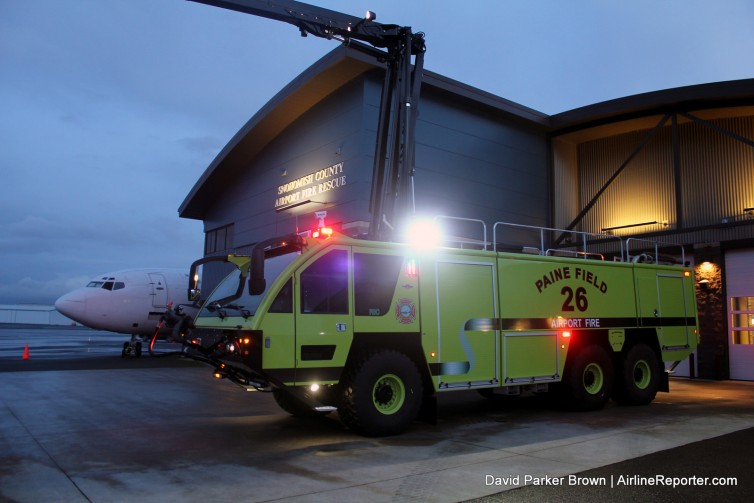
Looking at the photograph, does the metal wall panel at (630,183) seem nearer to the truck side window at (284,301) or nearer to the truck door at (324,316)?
the truck door at (324,316)

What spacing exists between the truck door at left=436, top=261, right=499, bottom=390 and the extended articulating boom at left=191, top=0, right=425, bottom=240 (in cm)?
145

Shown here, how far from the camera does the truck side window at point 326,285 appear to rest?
26.0ft

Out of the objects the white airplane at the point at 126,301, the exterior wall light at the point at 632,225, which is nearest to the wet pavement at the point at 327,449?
the exterior wall light at the point at 632,225

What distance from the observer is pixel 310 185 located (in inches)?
811

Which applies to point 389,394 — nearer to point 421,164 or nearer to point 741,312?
point 421,164

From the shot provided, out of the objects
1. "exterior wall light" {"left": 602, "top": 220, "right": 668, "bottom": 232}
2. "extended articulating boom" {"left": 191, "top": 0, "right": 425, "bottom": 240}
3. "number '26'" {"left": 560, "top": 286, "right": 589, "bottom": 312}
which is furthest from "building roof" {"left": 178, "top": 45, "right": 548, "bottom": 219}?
"number '26'" {"left": 560, "top": 286, "right": 589, "bottom": 312}

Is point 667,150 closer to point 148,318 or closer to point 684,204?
point 684,204

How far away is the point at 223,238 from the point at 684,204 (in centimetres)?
1925

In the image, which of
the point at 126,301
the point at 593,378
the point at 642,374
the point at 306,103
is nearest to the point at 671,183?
the point at 642,374

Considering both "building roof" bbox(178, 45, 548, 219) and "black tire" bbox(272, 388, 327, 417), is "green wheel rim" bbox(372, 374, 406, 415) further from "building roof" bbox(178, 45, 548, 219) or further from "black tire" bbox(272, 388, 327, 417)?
"building roof" bbox(178, 45, 548, 219)

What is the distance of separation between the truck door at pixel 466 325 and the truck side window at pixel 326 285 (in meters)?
1.60

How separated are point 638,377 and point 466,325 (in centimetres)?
467

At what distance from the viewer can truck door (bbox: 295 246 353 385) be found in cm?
777

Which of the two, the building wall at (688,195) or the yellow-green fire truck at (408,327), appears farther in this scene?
the building wall at (688,195)
